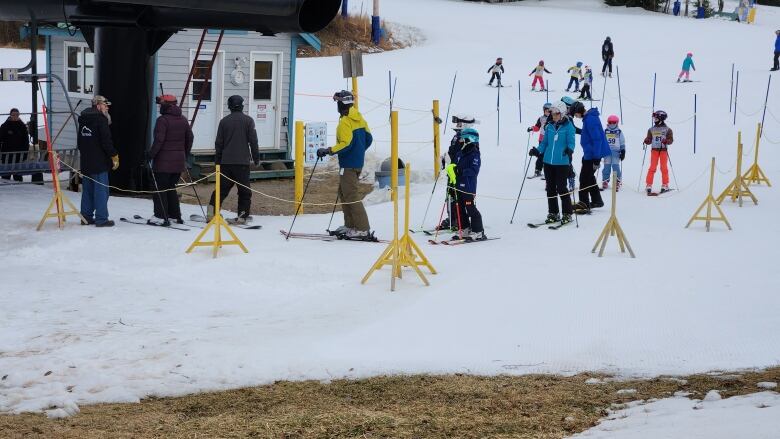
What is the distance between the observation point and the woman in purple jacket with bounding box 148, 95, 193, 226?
1395 centimetres

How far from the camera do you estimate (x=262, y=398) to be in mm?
7883

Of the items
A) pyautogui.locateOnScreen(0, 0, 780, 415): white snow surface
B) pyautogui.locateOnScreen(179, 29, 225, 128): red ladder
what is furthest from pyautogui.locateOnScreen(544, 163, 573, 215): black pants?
pyautogui.locateOnScreen(179, 29, 225, 128): red ladder

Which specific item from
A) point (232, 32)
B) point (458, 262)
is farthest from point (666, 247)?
point (232, 32)

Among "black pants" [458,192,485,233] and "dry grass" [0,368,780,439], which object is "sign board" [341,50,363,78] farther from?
"dry grass" [0,368,780,439]

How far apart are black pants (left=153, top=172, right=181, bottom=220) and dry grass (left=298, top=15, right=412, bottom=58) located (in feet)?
97.4

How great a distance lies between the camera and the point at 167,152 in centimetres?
1402

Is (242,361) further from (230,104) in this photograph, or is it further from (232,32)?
(232,32)

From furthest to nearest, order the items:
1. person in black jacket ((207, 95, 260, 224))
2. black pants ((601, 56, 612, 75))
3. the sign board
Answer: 1. black pants ((601, 56, 612, 75))
2. the sign board
3. person in black jacket ((207, 95, 260, 224))

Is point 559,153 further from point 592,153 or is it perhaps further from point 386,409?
point 386,409

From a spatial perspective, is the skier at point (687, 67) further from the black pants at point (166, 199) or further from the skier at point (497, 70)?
the black pants at point (166, 199)

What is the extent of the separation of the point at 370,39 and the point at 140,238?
111 ft

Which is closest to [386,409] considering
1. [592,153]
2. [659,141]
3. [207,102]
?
[592,153]

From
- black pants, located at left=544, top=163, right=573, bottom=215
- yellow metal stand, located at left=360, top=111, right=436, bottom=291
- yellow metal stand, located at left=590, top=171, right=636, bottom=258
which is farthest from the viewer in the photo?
black pants, located at left=544, top=163, right=573, bottom=215

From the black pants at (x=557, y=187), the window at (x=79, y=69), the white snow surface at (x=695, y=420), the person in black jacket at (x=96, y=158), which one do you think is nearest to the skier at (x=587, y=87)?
the window at (x=79, y=69)
